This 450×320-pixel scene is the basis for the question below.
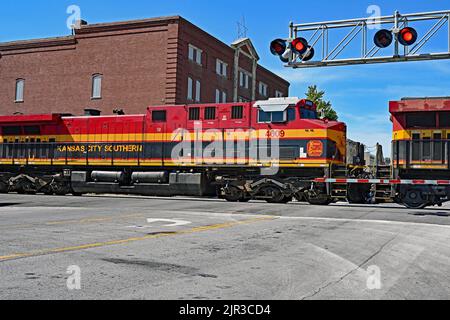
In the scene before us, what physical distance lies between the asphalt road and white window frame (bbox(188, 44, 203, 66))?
2826 centimetres

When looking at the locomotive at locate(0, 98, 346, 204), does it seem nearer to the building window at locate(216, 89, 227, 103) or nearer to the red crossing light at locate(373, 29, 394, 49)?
the red crossing light at locate(373, 29, 394, 49)

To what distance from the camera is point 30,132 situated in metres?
25.5

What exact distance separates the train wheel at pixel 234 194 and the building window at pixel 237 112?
314cm

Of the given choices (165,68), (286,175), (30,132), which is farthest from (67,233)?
(165,68)

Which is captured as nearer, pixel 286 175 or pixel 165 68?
pixel 286 175

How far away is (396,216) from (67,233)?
408 inches

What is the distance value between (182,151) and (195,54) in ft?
68.9

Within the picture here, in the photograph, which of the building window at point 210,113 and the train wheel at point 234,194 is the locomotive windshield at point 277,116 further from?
the train wheel at point 234,194

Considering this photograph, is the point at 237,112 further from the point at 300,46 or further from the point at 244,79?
the point at 244,79

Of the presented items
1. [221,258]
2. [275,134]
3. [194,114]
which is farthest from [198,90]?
[221,258]

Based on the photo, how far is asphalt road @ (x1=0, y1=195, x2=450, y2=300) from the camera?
A: 566 centimetres
